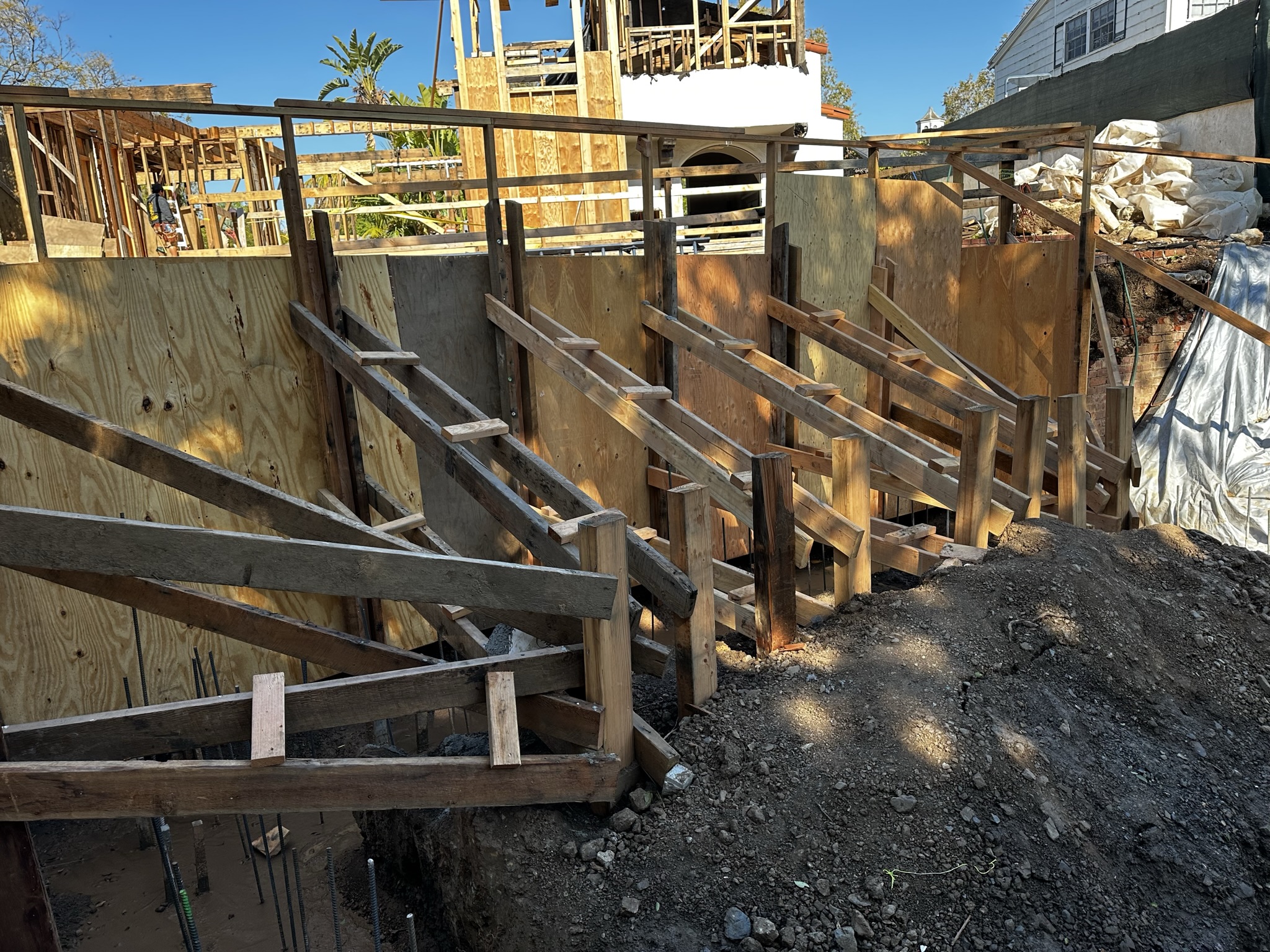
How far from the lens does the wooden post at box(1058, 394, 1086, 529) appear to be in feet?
18.0

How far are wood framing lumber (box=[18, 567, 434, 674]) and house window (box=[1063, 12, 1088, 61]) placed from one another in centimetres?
2590

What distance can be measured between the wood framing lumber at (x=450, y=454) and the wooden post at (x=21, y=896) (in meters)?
1.45

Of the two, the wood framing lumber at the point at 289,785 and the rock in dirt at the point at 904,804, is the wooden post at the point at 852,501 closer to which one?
the rock in dirt at the point at 904,804

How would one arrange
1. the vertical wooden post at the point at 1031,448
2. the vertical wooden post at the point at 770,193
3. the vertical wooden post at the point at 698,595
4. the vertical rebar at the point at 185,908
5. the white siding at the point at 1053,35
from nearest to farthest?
the vertical rebar at the point at 185,908 < the vertical wooden post at the point at 698,595 < the vertical wooden post at the point at 1031,448 < the vertical wooden post at the point at 770,193 < the white siding at the point at 1053,35

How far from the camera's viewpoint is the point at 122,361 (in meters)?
4.51

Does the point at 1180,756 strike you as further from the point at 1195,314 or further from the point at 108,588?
the point at 1195,314

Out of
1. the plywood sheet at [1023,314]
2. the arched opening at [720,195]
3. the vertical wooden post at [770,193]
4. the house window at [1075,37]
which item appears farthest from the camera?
the arched opening at [720,195]

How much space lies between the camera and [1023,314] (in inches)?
354

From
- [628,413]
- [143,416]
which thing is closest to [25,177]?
[143,416]

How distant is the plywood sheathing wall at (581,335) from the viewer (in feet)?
18.3

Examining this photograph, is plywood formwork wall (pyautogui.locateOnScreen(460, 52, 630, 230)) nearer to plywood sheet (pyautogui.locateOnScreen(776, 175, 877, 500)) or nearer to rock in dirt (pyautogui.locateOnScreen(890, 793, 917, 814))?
plywood sheet (pyautogui.locateOnScreen(776, 175, 877, 500))

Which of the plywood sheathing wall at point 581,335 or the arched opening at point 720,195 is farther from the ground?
the arched opening at point 720,195

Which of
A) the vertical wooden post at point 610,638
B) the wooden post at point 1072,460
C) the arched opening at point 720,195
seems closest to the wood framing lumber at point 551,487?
the vertical wooden post at point 610,638

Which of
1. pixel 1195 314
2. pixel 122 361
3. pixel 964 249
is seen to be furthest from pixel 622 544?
pixel 1195 314
